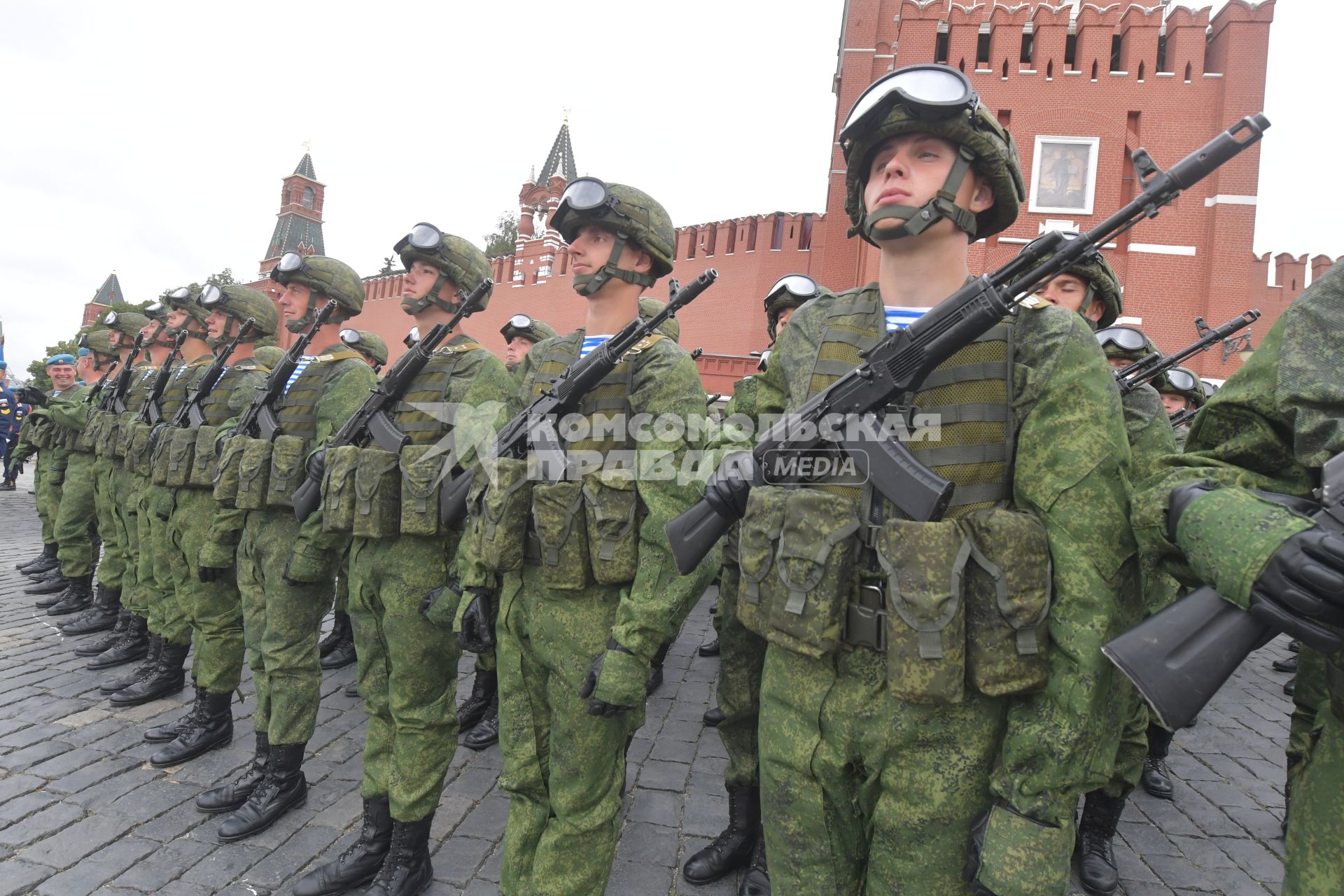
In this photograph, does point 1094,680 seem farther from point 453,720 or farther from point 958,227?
point 453,720

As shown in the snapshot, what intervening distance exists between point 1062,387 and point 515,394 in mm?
2247

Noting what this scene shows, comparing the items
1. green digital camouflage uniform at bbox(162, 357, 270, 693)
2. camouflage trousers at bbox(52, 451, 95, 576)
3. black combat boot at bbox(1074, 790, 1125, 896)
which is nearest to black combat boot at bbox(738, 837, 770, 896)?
black combat boot at bbox(1074, 790, 1125, 896)

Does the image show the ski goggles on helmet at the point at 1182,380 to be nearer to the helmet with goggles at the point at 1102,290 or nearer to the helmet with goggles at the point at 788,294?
the helmet with goggles at the point at 1102,290

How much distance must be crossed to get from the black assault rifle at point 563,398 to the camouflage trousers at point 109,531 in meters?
4.88

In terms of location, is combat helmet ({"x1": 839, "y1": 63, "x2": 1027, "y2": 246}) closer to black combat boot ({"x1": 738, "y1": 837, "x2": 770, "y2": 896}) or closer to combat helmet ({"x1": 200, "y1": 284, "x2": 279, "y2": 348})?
black combat boot ({"x1": 738, "y1": 837, "x2": 770, "y2": 896})

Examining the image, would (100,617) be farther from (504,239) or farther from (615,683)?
(504,239)

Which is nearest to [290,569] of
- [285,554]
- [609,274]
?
[285,554]

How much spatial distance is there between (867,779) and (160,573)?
4967 mm

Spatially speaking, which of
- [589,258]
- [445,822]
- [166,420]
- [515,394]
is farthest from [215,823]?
[166,420]

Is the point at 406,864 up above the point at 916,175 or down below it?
below

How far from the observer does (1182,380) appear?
5770mm

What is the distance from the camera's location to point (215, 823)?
322 cm

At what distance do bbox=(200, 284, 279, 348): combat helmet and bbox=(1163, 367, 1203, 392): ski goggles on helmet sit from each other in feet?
22.8

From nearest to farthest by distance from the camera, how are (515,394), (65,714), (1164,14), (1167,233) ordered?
1. (515,394)
2. (65,714)
3. (1167,233)
4. (1164,14)
